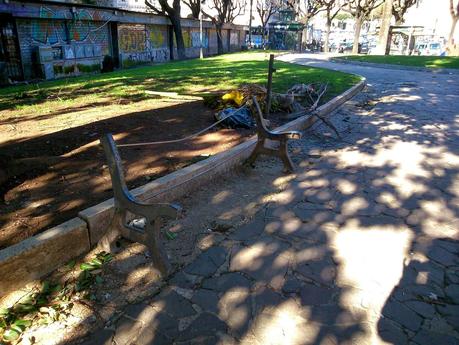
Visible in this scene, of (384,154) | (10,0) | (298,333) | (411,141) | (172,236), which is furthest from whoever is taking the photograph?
(10,0)

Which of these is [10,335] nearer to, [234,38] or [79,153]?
[79,153]

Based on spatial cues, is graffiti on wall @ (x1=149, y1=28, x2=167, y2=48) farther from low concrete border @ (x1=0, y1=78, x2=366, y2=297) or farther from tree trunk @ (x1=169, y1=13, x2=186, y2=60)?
low concrete border @ (x1=0, y1=78, x2=366, y2=297)

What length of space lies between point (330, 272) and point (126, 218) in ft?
5.54

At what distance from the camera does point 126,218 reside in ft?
10.5

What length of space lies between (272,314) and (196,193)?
2.11 metres

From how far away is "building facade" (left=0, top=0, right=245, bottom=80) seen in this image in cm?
1692

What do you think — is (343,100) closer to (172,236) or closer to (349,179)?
(349,179)

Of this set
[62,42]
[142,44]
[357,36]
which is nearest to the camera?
[62,42]

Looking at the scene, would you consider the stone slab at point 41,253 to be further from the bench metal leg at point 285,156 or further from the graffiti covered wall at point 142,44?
the graffiti covered wall at point 142,44

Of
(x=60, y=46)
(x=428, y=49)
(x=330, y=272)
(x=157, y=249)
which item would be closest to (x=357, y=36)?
(x=428, y=49)

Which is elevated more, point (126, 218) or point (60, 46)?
point (60, 46)

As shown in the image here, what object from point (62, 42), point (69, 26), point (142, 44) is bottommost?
point (142, 44)

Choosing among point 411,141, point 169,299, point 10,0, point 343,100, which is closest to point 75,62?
point 10,0

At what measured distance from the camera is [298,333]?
2469 mm
